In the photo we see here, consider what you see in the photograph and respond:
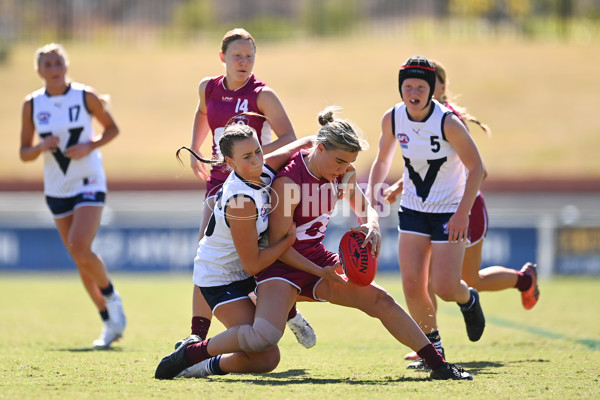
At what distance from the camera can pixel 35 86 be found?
30.5 m

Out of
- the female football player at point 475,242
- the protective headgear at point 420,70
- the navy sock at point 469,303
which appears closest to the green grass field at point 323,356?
the navy sock at point 469,303

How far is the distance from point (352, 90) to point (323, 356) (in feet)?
81.4

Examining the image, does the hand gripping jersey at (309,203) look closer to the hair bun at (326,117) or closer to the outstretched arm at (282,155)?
the outstretched arm at (282,155)

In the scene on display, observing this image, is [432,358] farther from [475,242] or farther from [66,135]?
[66,135]

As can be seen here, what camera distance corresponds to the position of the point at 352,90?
30125 millimetres

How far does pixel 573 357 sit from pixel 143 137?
76.2ft

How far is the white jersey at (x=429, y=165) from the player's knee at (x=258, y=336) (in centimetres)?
159

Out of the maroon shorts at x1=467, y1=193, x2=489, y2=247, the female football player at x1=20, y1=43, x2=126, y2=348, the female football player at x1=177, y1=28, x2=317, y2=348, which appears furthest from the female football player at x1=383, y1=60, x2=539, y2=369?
the female football player at x1=20, y1=43, x2=126, y2=348

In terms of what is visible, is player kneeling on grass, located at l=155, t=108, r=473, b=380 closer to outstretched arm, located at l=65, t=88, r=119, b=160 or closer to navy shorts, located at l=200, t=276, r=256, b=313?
navy shorts, located at l=200, t=276, r=256, b=313

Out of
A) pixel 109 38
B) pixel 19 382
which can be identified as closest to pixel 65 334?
pixel 19 382

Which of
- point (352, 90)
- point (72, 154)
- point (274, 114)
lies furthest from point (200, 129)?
point (352, 90)

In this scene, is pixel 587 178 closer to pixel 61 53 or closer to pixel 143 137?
pixel 143 137

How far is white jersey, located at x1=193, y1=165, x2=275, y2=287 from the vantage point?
4664mm

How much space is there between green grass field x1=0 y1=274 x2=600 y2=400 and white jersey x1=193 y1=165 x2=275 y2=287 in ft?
1.92
